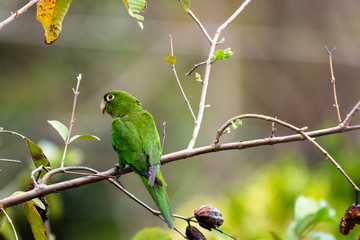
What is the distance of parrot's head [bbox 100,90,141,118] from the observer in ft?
7.97

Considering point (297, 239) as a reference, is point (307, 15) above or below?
above

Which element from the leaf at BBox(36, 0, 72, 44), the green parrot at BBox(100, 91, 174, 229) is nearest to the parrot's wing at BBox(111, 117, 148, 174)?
the green parrot at BBox(100, 91, 174, 229)

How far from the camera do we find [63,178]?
5.46 meters

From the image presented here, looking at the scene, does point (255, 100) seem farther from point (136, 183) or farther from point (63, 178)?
point (63, 178)

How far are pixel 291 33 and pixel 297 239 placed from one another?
8.18 metres

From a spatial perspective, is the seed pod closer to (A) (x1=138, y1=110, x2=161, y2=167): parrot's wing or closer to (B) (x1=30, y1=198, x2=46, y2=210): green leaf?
(B) (x1=30, y1=198, x2=46, y2=210): green leaf

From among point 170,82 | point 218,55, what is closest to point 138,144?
point 218,55

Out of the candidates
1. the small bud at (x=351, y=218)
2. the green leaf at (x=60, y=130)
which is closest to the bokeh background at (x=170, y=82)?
the green leaf at (x=60, y=130)

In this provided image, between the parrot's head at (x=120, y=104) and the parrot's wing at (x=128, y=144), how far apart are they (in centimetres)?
13

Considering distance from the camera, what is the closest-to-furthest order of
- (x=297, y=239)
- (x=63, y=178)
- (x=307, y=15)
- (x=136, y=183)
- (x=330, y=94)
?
1. (x=297, y=239)
2. (x=63, y=178)
3. (x=136, y=183)
4. (x=330, y=94)
5. (x=307, y=15)

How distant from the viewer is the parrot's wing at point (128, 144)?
1994mm

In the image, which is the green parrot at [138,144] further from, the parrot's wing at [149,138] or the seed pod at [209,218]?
the seed pod at [209,218]

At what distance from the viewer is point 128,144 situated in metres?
2.10

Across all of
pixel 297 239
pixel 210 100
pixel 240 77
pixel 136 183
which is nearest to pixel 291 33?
pixel 240 77
